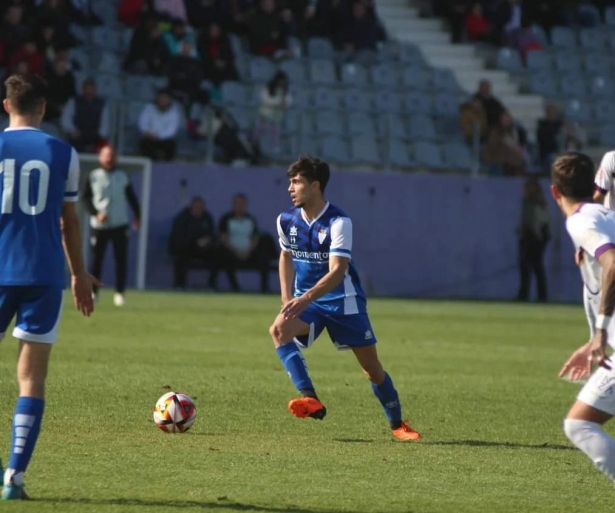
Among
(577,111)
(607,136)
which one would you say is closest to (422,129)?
(577,111)

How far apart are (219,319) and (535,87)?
46.9 ft

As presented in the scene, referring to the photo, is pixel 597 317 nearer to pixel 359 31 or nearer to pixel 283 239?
pixel 283 239

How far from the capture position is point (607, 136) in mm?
28688

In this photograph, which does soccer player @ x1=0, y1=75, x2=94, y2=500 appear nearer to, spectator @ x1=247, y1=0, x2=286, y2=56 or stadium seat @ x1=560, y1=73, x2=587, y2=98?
spectator @ x1=247, y1=0, x2=286, y2=56

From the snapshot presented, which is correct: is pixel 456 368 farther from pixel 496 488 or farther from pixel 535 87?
pixel 535 87

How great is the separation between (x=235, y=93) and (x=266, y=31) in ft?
6.32

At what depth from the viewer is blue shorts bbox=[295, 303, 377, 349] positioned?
8.66 meters

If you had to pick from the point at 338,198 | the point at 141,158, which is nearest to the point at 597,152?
the point at 338,198

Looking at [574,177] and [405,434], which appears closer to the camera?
[574,177]

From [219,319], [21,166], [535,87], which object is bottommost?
[219,319]

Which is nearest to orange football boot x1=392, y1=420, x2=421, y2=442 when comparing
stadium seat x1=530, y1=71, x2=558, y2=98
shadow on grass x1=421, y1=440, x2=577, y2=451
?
shadow on grass x1=421, y1=440, x2=577, y2=451

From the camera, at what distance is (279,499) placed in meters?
6.30

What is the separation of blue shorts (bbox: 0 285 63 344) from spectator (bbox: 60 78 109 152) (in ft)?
56.3

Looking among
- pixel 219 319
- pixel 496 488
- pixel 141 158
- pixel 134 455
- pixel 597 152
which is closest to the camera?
pixel 496 488
